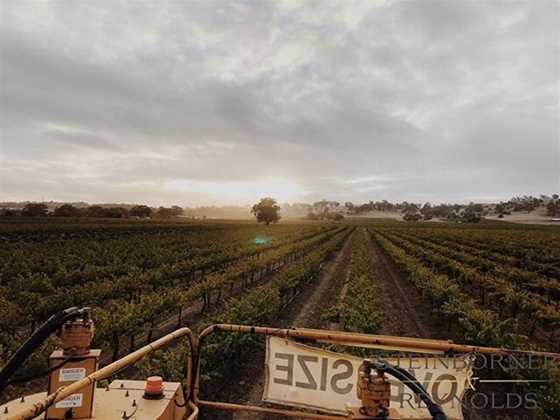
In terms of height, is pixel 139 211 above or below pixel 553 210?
below

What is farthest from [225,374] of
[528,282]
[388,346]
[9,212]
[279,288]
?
[9,212]

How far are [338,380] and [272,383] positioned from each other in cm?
64

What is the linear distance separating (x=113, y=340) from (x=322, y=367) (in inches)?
343

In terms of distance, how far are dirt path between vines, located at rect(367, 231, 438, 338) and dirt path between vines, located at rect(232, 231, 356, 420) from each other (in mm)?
2550

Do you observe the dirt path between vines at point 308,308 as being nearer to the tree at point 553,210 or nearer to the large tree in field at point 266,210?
the large tree in field at point 266,210

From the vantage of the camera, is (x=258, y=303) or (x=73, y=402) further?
(x=258, y=303)

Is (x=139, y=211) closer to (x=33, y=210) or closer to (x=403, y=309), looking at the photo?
(x=33, y=210)

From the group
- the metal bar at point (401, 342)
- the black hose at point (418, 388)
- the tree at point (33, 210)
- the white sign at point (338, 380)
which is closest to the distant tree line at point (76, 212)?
the tree at point (33, 210)

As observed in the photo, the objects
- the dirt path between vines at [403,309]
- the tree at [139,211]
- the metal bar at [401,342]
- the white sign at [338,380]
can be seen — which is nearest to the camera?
the metal bar at [401,342]

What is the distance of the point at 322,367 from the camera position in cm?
316

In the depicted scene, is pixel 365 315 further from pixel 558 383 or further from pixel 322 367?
pixel 322 367

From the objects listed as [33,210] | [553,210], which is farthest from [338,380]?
[553,210]

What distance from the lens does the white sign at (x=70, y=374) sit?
8.07 ft

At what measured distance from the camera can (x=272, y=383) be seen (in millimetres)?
3289
